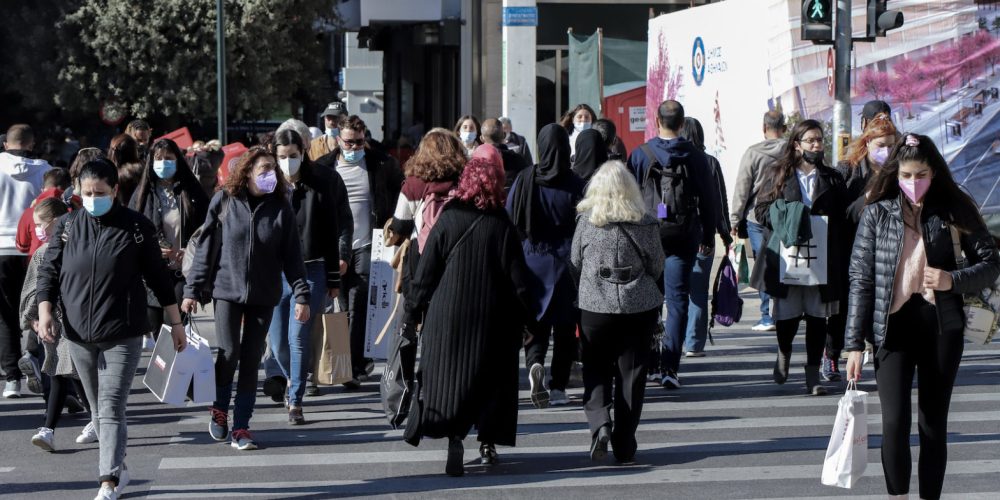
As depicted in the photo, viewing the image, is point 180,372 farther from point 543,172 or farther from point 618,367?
point 543,172

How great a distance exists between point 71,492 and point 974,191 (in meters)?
12.1

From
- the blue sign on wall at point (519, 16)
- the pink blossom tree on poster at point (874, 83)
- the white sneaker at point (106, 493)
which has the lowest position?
the white sneaker at point (106, 493)

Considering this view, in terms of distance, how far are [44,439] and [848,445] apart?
4.61 metres

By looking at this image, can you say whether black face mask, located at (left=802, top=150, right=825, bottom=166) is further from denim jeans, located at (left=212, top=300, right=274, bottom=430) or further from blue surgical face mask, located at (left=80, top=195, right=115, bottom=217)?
blue surgical face mask, located at (left=80, top=195, right=115, bottom=217)

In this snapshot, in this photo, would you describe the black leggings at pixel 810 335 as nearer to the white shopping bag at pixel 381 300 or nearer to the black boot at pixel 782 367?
the black boot at pixel 782 367

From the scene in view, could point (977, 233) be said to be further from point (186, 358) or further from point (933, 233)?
point (186, 358)

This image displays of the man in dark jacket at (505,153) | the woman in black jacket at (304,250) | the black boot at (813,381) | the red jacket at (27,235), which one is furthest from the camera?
the man in dark jacket at (505,153)

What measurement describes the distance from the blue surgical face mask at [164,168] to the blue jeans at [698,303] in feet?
11.9

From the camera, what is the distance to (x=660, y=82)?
21375 mm

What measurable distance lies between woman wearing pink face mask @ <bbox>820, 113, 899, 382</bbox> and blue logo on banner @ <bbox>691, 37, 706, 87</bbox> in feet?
29.8

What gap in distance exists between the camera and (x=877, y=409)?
31.5 feet

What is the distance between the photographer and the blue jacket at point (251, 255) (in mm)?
8188

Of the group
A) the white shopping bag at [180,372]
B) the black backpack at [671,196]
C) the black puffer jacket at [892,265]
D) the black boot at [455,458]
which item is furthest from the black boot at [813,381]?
the white shopping bag at [180,372]

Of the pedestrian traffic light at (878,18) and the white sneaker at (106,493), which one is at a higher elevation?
the pedestrian traffic light at (878,18)
